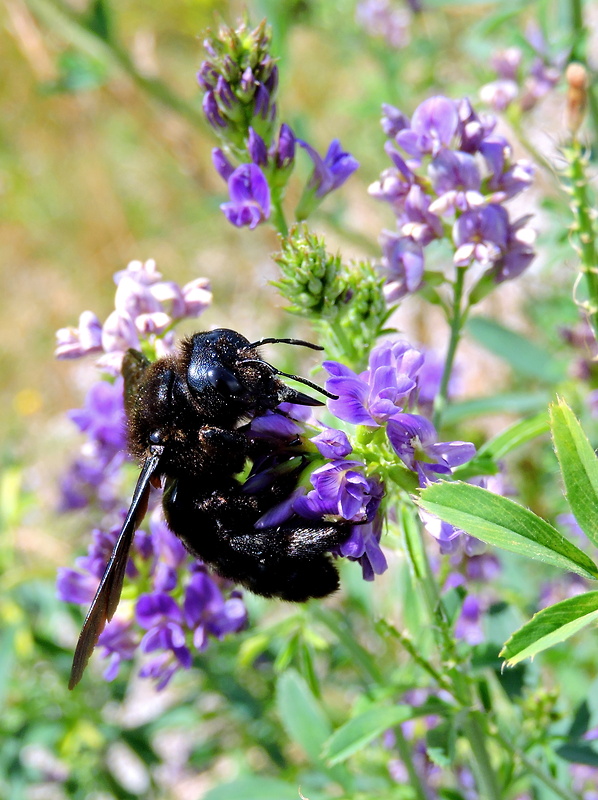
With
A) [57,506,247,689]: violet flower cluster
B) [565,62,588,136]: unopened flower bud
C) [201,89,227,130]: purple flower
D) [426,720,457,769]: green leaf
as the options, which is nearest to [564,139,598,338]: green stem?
[565,62,588,136]: unopened flower bud

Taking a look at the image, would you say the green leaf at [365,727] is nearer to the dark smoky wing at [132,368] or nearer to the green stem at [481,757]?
the green stem at [481,757]

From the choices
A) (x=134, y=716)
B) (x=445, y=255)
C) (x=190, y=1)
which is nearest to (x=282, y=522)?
(x=445, y=255)

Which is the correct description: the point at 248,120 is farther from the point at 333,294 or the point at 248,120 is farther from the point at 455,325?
the point at 455,325

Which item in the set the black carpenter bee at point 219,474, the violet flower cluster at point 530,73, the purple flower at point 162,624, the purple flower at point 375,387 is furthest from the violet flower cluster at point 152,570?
the violet flower cluster at point 530,73

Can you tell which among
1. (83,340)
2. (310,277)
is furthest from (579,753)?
(83,340)

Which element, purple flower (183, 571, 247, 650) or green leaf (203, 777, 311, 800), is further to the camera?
green leaf (203, 777, 311, 800)

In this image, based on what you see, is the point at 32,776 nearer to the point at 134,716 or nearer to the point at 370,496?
the point at 134,716

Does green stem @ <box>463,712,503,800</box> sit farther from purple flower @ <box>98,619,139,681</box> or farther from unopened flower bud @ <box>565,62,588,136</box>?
unopened flower bud @ <box>565,62,588,136</box>
